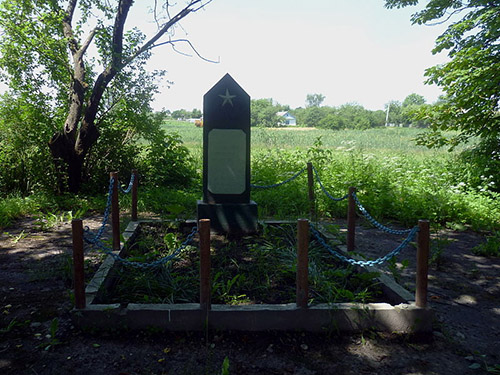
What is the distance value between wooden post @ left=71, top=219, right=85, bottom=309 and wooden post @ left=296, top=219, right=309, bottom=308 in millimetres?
1787

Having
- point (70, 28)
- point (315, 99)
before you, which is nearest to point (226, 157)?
point (70, 28)

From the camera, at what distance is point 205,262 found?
306 centimetres

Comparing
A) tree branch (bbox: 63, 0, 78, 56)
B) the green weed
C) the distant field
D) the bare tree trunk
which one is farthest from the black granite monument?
the distant field

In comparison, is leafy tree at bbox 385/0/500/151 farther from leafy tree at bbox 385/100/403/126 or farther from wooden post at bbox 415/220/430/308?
leafy tree at bbox 385/100/403/126

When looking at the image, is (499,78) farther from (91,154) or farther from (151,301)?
(91,154)

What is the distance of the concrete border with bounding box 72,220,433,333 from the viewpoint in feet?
10.3

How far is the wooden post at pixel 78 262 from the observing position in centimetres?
310

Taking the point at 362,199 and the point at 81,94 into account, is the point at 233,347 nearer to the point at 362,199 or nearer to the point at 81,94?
the point at 362,199

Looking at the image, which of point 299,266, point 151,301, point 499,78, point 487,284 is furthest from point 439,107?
point 151,301

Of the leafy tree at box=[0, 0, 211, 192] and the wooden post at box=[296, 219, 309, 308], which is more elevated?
the leafy tree at box=[0, 0, 211, 192]

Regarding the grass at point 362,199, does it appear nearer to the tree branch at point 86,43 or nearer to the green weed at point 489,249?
the green weed at point 489,249

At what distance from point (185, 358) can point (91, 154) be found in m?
7.73

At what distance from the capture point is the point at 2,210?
673 cm

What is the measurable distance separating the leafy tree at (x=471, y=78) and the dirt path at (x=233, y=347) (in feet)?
18.7
